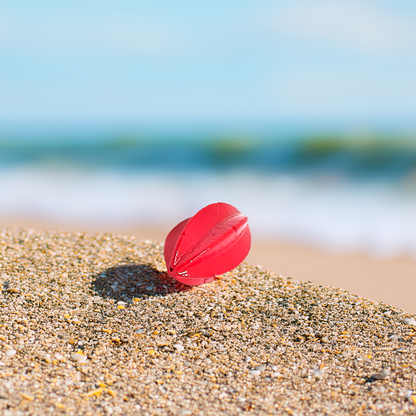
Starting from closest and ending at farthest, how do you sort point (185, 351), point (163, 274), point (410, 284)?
point (185, 351), point (163, 274), point (410, 284)

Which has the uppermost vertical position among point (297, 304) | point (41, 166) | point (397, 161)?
point (297, 304)

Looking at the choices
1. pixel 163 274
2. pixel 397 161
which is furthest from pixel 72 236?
pixel 397 161

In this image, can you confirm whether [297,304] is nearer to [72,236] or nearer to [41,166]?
[72,236]

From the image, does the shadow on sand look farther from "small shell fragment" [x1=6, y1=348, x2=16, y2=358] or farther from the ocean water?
the ocean water

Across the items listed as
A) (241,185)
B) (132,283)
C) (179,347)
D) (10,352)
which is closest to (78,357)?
(10,352)

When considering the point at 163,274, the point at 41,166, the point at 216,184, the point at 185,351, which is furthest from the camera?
the point at 41,166

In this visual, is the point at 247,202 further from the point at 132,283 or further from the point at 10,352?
the point at 10,352

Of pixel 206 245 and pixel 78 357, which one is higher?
pixel 206 245
